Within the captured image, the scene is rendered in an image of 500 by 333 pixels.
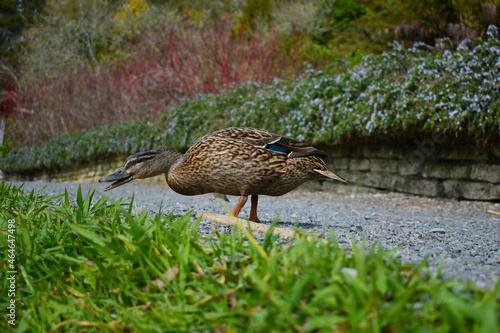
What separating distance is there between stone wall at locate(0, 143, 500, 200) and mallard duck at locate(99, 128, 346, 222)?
3.50m

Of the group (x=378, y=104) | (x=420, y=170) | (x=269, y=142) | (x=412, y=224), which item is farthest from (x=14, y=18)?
(x=412, y=224)

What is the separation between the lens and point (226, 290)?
62.0 inches

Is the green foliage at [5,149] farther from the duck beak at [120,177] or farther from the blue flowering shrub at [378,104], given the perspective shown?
the duck beak at [120,177]

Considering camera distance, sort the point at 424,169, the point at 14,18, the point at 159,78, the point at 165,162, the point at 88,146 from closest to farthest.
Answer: the point at 165,162 → the point at 424,169 → the point at 88,146 → the point at 159,78 → the point at 14,18

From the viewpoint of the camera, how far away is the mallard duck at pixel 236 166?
3006mm

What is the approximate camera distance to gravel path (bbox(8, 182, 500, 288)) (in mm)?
2164

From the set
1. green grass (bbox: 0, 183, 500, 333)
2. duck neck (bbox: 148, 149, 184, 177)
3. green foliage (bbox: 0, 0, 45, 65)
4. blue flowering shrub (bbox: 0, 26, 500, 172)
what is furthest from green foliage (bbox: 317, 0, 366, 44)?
green foliage (bbox: 0, 0, 45, 65)

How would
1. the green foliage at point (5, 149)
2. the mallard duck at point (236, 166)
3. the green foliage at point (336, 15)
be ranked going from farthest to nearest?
1. the green foliage at point (5, 149)
2. the green foliage at point (336, 15)
3. the mallard duck at point (236, 166)

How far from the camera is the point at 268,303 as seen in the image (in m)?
1.38

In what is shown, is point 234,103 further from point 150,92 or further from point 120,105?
point 120,105

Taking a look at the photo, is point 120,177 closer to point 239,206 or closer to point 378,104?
point 239,206

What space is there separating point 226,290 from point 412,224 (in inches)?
116

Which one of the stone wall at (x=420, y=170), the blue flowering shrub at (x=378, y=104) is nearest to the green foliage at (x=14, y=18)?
the blue flowering shrub at (x=378, y=104)

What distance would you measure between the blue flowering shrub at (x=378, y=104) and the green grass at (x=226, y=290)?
4596mm
